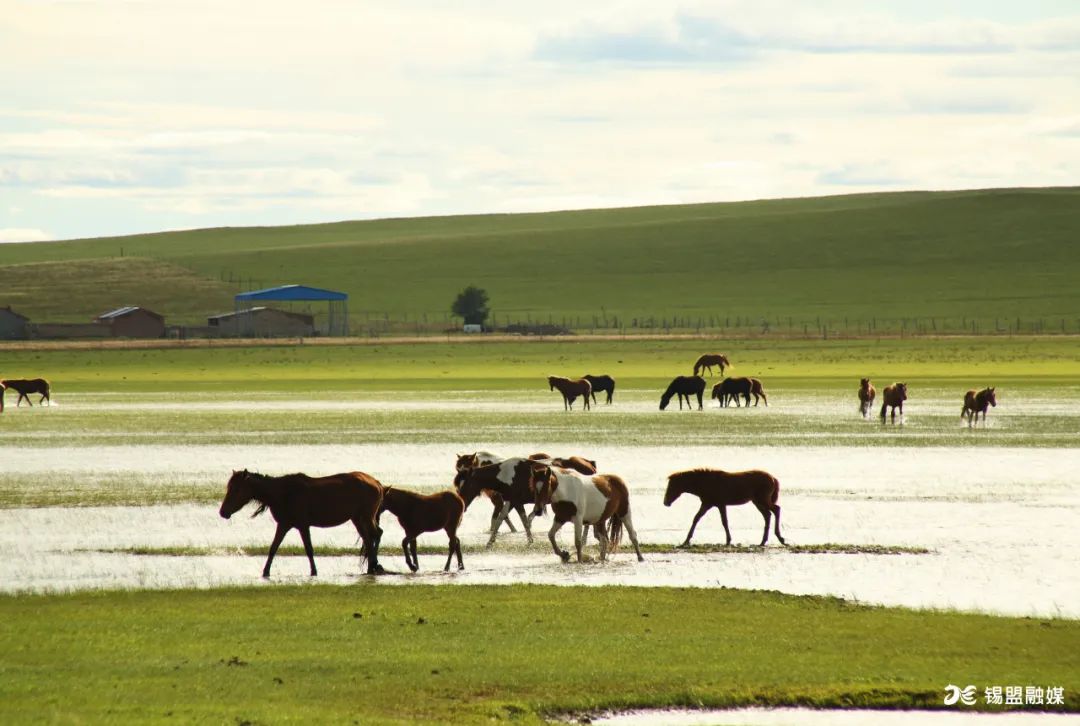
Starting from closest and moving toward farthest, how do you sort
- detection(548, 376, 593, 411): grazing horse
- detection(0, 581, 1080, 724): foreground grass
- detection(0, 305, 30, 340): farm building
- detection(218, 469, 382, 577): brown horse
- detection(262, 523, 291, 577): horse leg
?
1. detection(0, 581, 1080, 724): foreground grass
2. detection(262, 523, 291, 577): horse leg
3. detection(218, 469, 382, 577): brown horse
4. detection(548, 376, 593, 411): grazing horse
5. detection(0, 305, 30, 340): farm building

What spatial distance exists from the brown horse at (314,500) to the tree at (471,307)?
4640 inches

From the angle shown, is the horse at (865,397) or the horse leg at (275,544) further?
the horse at (865,397)

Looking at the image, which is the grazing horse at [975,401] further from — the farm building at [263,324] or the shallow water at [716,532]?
the farm building at [263,324]

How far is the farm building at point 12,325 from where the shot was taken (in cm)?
11906

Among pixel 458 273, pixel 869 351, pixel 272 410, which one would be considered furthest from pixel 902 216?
pixel 272 410

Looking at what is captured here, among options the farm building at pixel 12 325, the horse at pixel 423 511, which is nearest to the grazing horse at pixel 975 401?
the horse at pixel 423 511

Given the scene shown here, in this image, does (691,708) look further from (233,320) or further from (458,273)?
(458,273)

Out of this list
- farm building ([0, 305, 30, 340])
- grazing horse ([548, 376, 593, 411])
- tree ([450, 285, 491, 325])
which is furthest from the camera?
tree ([450, 285, 491, 325])

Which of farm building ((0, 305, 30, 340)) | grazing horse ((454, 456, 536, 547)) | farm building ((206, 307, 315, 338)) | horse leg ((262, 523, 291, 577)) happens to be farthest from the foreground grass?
farm building ((0, 305, 30, 340))

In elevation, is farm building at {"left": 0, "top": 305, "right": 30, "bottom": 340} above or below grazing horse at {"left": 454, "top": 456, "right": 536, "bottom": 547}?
above

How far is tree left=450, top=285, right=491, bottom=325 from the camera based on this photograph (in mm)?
137250

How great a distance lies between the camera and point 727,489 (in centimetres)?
2144

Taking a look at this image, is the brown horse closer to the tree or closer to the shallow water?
the shallow water

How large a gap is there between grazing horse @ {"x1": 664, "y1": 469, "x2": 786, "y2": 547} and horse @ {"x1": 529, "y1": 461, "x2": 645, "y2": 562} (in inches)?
55.3
